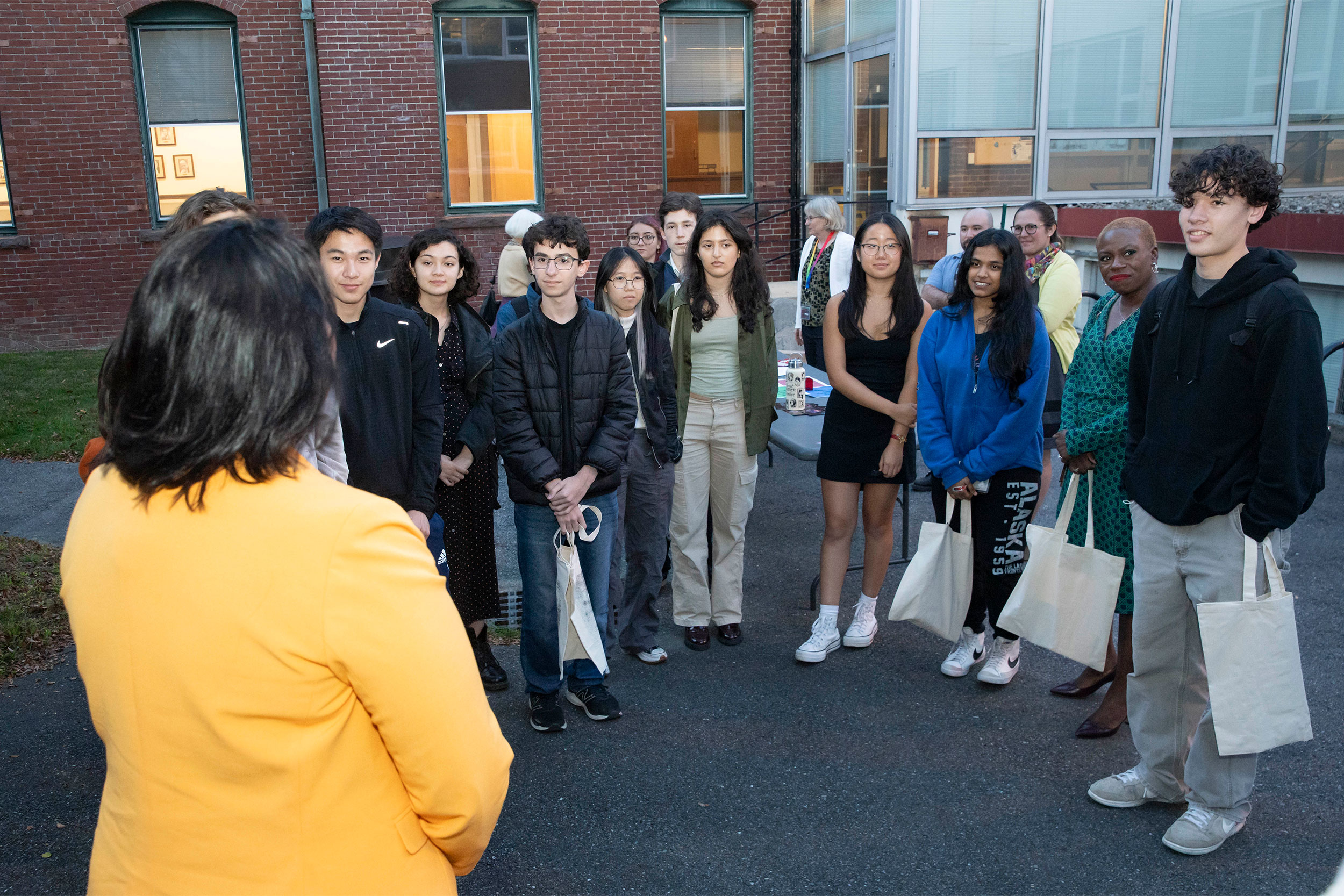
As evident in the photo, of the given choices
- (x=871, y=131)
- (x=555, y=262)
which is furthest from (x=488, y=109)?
(x=555, y=262)

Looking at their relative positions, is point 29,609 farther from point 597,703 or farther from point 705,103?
point 705,103

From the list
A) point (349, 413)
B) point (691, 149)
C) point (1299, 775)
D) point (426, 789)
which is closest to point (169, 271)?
point (426, 789)

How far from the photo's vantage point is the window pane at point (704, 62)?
12.7 meters

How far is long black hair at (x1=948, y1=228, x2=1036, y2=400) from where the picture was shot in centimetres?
408

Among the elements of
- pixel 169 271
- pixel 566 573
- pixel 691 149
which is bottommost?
pixel 566 573

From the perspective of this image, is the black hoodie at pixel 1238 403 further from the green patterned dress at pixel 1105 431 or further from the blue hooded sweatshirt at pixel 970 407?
the blue hooded sweatshirt at pixel 970 407

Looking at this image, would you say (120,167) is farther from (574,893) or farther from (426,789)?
(426,789)

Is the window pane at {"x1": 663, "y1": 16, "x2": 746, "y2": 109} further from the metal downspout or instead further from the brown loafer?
the brown loafer

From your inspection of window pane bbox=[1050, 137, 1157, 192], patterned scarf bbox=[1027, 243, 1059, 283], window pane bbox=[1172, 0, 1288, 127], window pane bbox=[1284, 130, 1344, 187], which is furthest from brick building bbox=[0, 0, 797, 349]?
patterned scarf bbox=[1027, 243, 1059, 283]

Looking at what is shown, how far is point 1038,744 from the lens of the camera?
3.87 meters

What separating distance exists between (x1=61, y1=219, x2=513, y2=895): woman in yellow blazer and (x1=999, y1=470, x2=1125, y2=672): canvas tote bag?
279 cm

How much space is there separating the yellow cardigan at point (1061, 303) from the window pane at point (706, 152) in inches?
316

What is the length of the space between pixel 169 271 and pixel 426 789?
2.50 feet

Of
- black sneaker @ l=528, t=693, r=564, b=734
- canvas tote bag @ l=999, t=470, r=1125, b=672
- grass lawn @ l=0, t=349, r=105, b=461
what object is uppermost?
canvas tote bag @ l=999, t=470, r=1125, b=672
